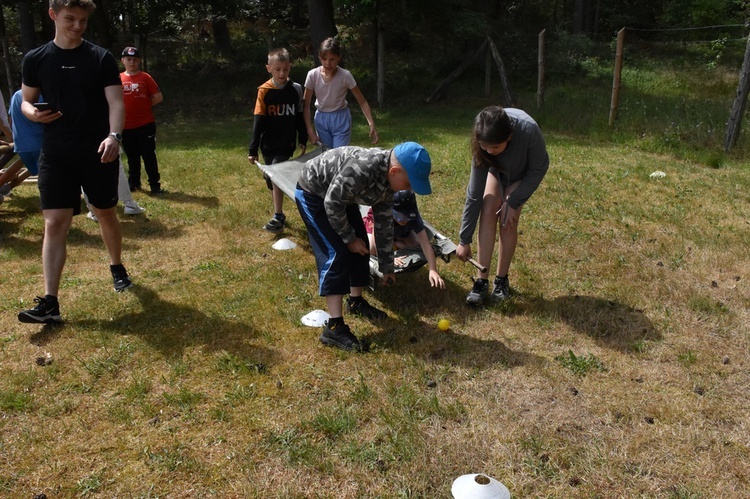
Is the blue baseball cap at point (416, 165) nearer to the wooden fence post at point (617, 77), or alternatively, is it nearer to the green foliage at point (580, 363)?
the green foliage at point (580, 363)

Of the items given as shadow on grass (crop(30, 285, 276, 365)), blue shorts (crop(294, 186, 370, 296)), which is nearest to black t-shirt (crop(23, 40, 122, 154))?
shadow on grass (crop(30, 285, 276, 365))

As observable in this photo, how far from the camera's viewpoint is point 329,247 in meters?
3.80

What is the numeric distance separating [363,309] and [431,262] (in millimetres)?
663

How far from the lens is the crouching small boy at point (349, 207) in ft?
10.9

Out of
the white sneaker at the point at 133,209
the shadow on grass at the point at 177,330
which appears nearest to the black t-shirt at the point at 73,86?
the shadow on grass at the point at 177,330

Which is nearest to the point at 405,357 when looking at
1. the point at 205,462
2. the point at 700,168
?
the point at 205,462

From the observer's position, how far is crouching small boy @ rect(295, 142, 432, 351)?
10.9 feet

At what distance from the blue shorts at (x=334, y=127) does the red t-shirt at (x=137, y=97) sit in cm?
248

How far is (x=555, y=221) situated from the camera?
20.5 ft

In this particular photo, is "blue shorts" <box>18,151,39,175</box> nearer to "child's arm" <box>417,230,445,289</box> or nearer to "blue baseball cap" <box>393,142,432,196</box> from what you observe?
"child's arm" <box>417,230,445,289</box>

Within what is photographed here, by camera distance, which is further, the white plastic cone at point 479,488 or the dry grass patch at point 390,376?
the dry grass patch at point 390,376

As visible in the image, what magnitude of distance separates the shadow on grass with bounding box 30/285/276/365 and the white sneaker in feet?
8.78

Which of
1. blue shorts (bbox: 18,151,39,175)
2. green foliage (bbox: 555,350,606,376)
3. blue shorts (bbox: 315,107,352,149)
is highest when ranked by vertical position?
blue shorts (bbox: 315,107,352,149)

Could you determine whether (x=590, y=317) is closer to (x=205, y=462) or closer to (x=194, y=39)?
(x=205, y=462)
